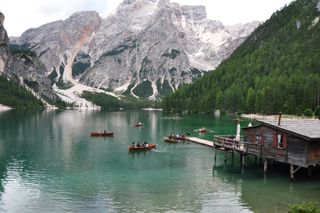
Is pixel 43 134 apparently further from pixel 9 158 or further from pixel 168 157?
pixel 168 157

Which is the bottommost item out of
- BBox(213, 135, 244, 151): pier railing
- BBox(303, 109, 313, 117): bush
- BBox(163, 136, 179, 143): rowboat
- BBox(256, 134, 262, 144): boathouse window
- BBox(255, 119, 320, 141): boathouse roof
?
BBox(163, 136, 179, 143): rowboat

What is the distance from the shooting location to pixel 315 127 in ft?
202

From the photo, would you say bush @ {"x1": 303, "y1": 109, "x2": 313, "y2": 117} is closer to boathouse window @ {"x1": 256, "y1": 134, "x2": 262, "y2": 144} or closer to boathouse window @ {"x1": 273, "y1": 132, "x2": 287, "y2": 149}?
boathouse window @ {"x1": 256, "y1": 134, "x2": 262, "y2": 144}

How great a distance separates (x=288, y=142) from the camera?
2363 inches

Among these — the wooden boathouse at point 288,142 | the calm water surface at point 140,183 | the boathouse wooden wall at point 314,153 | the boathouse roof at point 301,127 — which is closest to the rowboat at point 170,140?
the calm water surface at point 140,183

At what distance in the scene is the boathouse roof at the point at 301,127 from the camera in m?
57.4

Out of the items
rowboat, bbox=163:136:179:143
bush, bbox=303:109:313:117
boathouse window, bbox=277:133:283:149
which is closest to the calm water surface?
boathouse window, bbox=277:133:283:149

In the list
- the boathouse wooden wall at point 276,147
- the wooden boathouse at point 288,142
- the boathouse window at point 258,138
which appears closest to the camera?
the wooden boathouse at point 288,142

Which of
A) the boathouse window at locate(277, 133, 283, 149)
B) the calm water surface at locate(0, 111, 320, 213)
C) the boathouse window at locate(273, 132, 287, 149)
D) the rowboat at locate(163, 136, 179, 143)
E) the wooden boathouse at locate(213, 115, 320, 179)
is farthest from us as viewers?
the rowboat at locate(163, 136, 179, 143)

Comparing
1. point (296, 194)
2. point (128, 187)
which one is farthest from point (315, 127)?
point (128, 187)

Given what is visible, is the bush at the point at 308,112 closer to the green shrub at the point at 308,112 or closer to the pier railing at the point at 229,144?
the green shrub at the point at 308,112

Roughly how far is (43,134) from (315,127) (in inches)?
3488

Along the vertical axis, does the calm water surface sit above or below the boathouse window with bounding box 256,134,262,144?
below

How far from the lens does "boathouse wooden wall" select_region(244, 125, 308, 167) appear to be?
191ft
